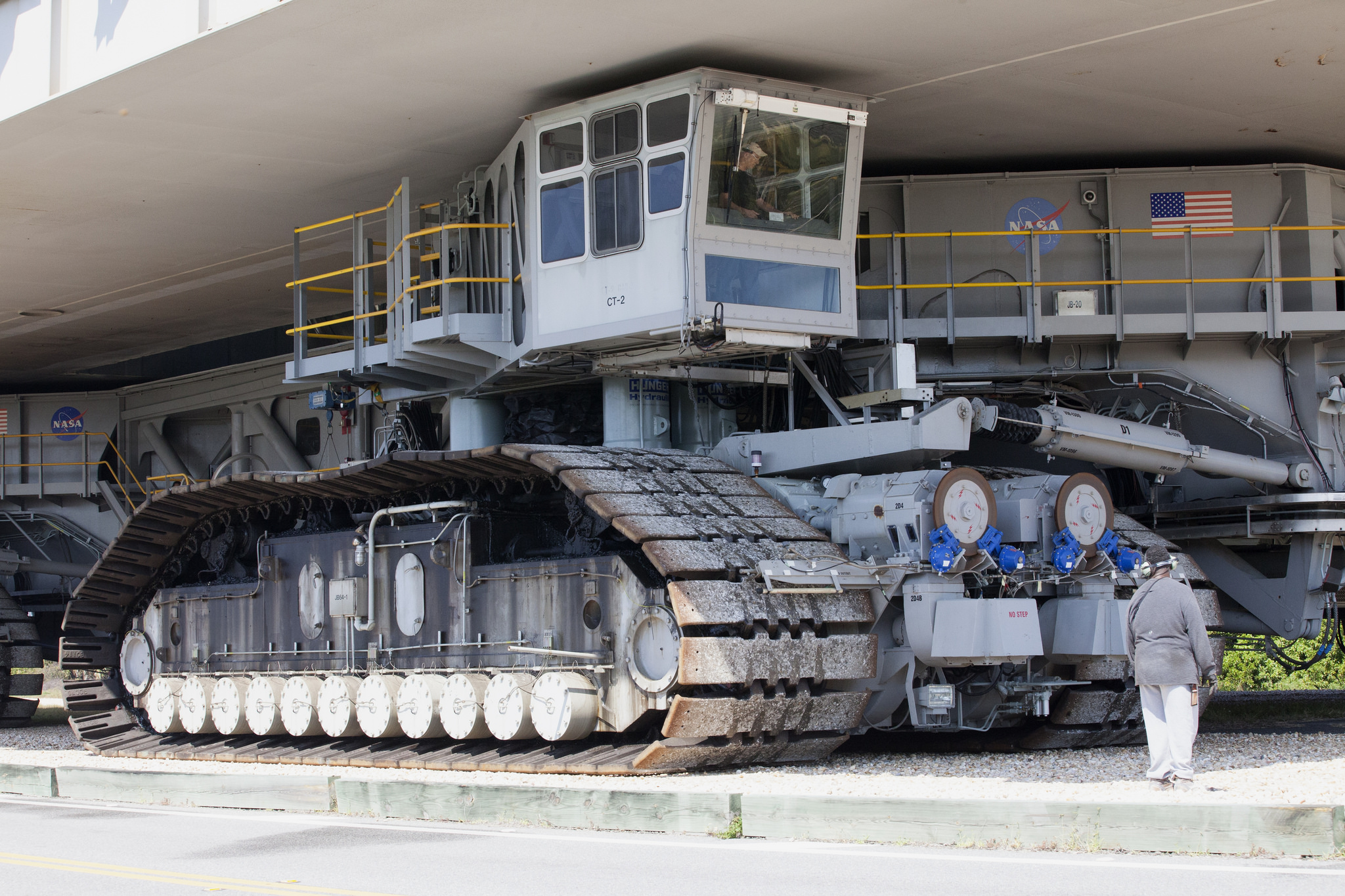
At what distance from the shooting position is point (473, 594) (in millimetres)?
13727

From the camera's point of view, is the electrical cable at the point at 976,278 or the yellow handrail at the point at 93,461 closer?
the electrical cable at the point at 976,278

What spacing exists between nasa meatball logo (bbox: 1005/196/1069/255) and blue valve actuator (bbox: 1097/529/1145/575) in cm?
426

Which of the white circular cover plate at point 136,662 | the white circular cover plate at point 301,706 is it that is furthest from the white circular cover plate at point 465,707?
the white circular cover plate at point 136,662

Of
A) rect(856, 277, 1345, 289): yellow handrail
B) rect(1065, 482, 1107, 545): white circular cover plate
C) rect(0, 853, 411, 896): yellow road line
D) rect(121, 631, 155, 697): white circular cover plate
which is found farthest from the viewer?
rect(121, 631, 155, 697): white circular cover plate

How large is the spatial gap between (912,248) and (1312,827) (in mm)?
10272

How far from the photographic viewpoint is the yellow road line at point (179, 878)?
6898 mm

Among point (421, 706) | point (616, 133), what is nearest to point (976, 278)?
point (616, 133)

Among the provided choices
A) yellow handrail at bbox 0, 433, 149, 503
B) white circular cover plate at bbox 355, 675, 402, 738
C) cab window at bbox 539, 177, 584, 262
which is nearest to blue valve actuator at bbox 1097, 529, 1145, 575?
cab window at bbox 539, 177, 584, 262

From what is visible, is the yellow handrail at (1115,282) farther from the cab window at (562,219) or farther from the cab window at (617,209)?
the cab window at (562,219)

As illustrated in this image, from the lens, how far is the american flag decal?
16.5 metres

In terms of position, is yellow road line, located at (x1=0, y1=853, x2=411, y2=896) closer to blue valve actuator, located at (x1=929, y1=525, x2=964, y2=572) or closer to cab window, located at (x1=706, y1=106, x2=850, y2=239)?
blue valve actuator, located at (x1=929, y1=525, x2=964, y2=572)

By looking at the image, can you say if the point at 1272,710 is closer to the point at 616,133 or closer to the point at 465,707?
the point at 465,707

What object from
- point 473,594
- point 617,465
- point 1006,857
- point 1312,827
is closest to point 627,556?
point 617,465

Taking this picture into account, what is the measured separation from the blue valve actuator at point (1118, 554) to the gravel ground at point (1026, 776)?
5.41ft
